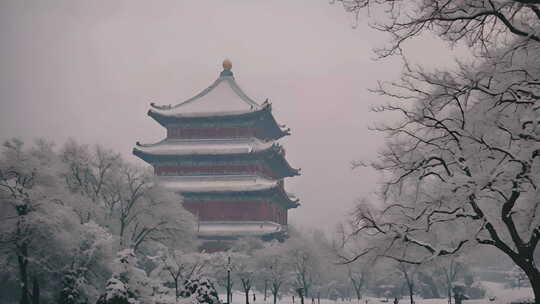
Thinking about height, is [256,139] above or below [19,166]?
above

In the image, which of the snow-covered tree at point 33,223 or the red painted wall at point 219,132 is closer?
the snow-covered tree at point 33,223

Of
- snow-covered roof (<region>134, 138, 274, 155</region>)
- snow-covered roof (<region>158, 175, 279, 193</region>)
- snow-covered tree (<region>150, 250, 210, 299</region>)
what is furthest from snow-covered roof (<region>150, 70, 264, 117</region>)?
snow-covered tree (<region>150, 250, 210, 299</region>)

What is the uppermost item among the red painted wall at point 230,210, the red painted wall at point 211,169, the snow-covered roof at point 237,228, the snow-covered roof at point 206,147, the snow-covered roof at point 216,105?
the snow-covered roof at point 216,105

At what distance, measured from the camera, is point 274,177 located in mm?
49656

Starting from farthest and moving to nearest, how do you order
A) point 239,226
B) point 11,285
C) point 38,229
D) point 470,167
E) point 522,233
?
point 239,226 → point 11,285 → point 38,229 → point 522,233 → point 470,167

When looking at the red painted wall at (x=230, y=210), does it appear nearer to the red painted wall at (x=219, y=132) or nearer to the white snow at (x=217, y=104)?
the red painted wall at (x=219, y=132)

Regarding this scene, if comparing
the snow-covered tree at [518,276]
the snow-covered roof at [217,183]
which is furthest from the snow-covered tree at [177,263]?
the snow-covered tree at [518,276]

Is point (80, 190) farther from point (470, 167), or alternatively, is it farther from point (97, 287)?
point (470, 167)

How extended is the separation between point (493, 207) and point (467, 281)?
129 feet

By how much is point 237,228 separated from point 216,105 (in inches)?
472

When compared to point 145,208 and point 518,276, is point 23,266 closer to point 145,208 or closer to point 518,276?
point 145,208

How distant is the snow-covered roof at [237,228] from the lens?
129 feet

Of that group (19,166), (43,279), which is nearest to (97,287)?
(43,279)

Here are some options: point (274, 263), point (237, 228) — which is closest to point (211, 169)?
point (237, 228)
